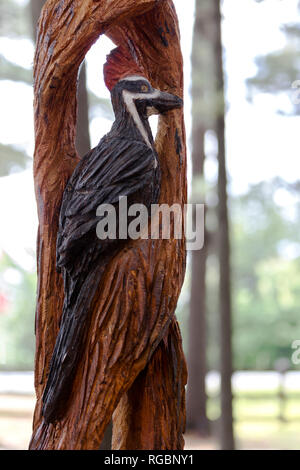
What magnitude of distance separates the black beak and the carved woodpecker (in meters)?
0.04

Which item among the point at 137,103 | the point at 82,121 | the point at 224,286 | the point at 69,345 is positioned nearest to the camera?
the point at 69,345

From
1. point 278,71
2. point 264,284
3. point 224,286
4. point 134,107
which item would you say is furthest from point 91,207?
point 264,284

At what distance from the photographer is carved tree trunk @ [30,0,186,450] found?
6.21ft

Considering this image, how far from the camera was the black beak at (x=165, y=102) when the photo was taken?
6.83 feet

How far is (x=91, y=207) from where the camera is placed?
1908 mm

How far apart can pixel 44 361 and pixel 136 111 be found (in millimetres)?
922

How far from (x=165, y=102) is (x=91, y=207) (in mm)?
482

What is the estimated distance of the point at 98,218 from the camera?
75.0 inches

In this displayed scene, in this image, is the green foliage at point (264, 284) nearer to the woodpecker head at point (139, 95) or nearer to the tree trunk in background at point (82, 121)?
the tree trunk in background at point (82, 121)

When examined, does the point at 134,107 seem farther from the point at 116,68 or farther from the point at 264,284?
the point at 264,284

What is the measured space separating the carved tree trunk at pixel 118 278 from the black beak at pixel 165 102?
0.25 feet

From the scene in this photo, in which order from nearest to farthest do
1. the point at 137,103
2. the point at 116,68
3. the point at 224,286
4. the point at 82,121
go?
the point at 137,103, the point at 116,68, the point at 82,121, the point at 224,286

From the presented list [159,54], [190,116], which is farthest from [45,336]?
[190,116]

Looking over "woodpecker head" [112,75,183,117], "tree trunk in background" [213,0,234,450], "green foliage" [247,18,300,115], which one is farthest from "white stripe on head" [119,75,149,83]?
"green foliage" [247,18,300,115]
